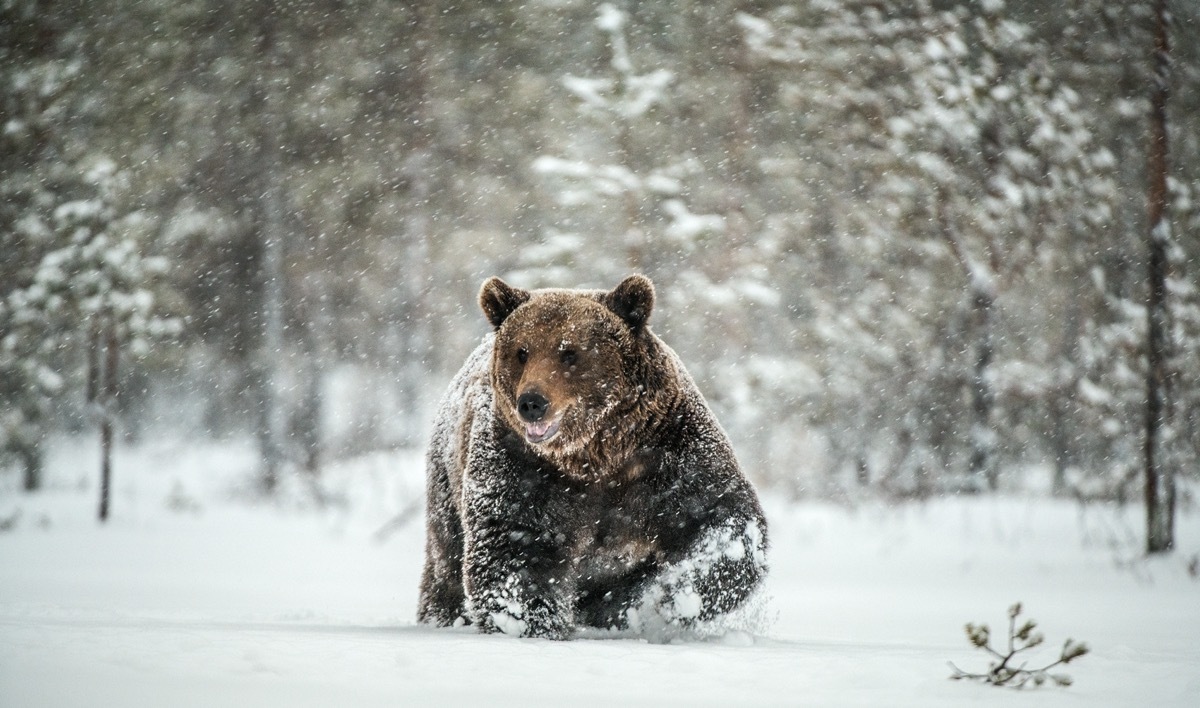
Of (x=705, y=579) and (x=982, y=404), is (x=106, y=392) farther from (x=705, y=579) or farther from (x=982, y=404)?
(x=982, y=404)

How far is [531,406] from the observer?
4.03m

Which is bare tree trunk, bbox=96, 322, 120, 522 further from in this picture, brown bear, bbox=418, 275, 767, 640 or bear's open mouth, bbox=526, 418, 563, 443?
bear's open mouth, bbox=526, 418, 563, 443

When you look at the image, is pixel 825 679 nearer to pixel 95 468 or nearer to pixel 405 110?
pixel 405 110

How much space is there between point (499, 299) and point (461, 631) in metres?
1.56

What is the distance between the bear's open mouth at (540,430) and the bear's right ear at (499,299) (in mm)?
755

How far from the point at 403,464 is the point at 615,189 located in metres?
7.21

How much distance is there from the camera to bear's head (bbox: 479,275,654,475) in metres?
4.28

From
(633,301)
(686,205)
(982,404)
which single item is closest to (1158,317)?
(982,404)

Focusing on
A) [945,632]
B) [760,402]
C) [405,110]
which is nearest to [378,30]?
[405,110]

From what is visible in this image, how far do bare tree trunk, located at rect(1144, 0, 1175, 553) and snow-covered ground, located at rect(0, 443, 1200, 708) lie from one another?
40 cm

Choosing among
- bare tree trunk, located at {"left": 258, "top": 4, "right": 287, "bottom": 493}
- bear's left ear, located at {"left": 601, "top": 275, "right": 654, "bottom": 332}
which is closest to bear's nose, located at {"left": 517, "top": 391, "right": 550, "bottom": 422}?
bear's left ear, located at {"left": 601, "top": 275, "right": 654, "bottom": 332}

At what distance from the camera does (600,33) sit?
547 inches

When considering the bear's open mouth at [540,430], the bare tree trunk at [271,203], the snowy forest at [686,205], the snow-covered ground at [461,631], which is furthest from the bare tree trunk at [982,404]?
the bare tree trunk at [271,203]

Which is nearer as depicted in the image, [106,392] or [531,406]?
[531,406]
